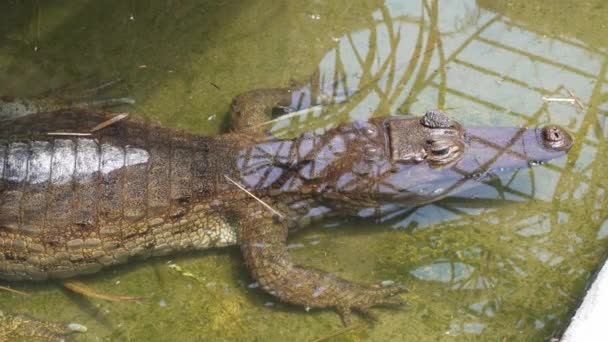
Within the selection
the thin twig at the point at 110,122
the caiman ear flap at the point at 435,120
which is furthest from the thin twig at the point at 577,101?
the thin twig at the point at 110,122

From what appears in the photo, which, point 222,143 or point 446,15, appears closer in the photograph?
point 222,143

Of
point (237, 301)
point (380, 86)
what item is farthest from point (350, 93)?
point (237, 301)

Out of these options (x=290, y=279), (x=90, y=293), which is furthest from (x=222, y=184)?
(x=90, y=293)

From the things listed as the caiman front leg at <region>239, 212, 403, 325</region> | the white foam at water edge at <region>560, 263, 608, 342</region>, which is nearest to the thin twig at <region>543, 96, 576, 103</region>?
the white foam at water edge at <region>560, 263, 608, 342</region>

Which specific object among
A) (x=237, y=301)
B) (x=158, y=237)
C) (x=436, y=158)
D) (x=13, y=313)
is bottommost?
(x=13, y=313)

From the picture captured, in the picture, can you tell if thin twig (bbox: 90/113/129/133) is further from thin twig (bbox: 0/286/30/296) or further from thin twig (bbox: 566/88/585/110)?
thin twig (bbox: 566/88/585/110)

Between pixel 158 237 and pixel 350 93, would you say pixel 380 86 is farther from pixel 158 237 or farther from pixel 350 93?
pixel 158 237

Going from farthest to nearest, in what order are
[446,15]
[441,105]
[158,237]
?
[446,15] → [441,105] → [158,237]
